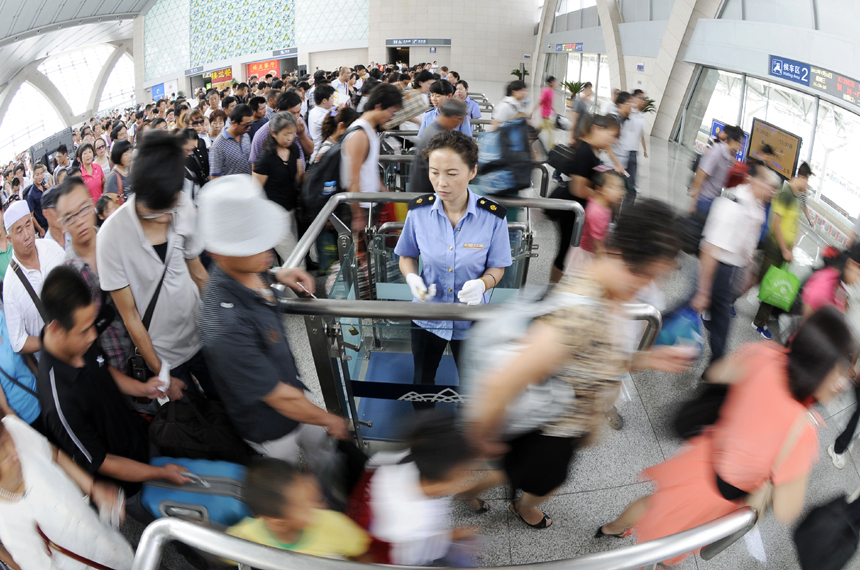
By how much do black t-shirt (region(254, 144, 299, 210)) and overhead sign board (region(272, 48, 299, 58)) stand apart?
31.0m

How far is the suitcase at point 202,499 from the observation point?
1.76m

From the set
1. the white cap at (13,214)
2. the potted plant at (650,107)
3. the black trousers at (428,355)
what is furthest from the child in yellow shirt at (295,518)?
the potted plant at (650,107)

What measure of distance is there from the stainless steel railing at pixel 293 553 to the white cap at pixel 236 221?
0.78 meters

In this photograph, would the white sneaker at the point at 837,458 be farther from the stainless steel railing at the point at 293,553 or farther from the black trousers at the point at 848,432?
the stainless steel railing at the point at 293,553

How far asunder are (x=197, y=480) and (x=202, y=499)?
0.08 m

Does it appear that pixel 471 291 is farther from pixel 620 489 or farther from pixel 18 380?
pixel 18 380

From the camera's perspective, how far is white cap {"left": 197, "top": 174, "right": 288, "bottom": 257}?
1580 millimetres

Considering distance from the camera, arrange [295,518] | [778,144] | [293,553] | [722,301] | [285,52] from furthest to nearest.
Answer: [285,52], [778,144], [722,301], [295,518], [293,553]

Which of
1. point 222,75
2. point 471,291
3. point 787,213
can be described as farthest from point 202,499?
point 222,75

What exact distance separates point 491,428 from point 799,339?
3.33 ft

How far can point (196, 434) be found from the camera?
Answer: 184cm

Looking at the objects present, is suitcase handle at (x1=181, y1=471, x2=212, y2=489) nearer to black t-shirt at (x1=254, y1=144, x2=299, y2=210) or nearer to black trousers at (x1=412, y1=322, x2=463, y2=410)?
black trousers at (x1=412, y1=322, x2=463, y2=410)

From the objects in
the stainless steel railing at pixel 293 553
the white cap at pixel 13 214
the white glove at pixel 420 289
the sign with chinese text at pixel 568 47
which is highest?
the white cap at pixel 13 214

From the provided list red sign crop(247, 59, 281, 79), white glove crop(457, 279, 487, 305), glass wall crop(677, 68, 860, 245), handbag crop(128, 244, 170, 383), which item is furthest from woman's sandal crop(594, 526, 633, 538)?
red sign crop(247, 59, 281, 79)
